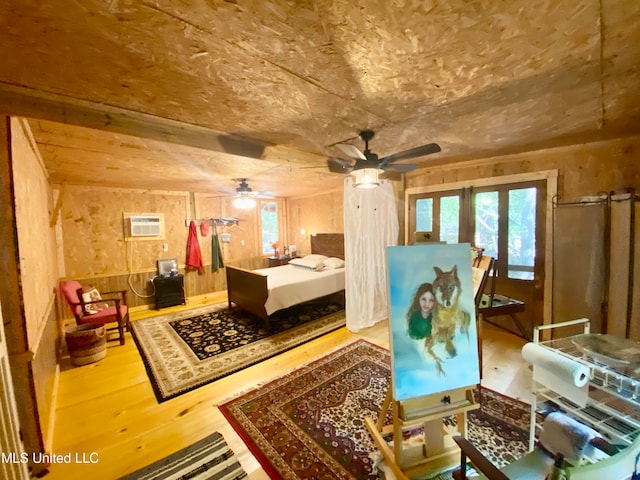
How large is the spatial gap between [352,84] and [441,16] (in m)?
0.59

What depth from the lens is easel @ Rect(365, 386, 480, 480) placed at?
146 cm

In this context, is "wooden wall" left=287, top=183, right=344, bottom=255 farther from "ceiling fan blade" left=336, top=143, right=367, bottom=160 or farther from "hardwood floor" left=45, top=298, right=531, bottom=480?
"ceiling fan blade" left=336, top=143, right=367, bottom=160

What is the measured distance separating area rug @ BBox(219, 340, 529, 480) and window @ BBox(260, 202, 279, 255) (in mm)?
4392

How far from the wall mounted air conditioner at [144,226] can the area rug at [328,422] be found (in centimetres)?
401

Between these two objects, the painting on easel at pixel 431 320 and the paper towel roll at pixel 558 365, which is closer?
the paper towel roll at pixel 558 365

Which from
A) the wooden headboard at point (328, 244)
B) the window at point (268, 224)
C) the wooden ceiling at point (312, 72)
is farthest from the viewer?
the window at point (268, 224)

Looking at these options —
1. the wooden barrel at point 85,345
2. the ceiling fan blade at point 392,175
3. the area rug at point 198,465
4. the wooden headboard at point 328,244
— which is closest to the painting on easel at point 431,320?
the area rug at point 198,465

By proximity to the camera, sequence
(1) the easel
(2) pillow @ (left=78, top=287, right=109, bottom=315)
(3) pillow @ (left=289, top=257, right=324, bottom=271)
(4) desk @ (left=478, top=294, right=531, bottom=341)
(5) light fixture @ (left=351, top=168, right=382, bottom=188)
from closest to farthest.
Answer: (1) the easel → (5) light fixture @ (left=351, top=168, right=382, bottom=188) → (4) desk @ (left=478, top=294, right=531, bottom=341) → (2) pillow @ (left=78, top=287, right=109, bottom=315) → (3) pillow @ (left=289, top=257, right=324, bottom=271)

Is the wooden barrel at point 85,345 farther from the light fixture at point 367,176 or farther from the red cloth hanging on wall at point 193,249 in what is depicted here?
the light fixture at point 367,176

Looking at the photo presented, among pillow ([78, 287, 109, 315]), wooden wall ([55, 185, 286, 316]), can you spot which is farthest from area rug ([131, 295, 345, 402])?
wooden wall ([55, 185, 286, 316])

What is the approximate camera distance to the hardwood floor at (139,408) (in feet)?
5.58

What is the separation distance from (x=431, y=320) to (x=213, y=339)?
9.65ft

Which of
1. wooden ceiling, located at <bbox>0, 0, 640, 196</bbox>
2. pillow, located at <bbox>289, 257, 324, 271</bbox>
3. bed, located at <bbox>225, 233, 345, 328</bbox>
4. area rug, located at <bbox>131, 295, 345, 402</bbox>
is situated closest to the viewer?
wooden ceiling, located at <bbox>0, 0, 640, 196</bbox>

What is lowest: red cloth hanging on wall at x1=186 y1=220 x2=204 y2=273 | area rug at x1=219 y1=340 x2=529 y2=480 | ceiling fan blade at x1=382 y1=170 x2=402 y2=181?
area rug at x1=219 y1=340 x2=529 y2=480
